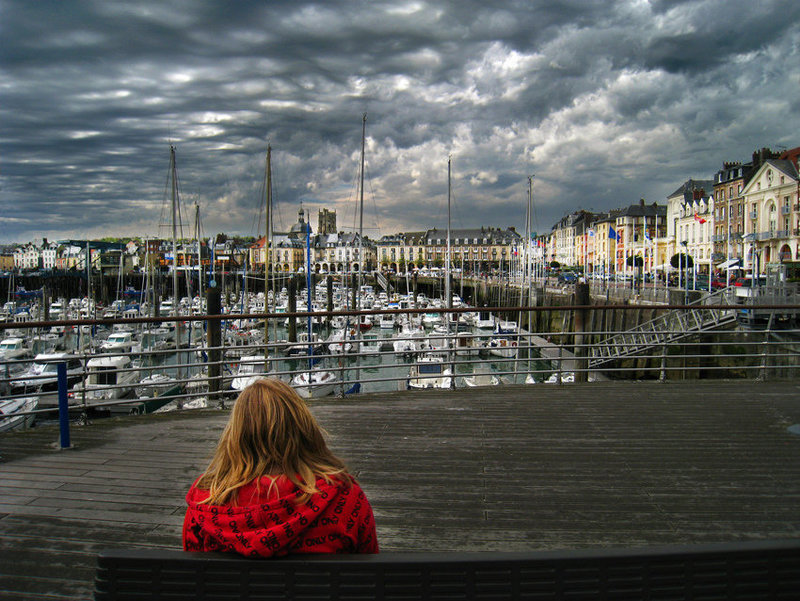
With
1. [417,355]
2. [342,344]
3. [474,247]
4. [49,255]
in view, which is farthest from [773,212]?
[49,255]

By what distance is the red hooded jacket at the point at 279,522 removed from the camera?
1.80m

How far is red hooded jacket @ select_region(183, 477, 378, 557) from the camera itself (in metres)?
1.80

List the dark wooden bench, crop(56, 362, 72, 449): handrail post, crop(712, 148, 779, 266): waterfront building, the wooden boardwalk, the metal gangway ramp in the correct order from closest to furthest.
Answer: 1. the dark wooden bench
2. the wooden boardwalk
3. crop(56, 362, 72, 449): handrail post
4. the metal gangway ramp
5. crop(712, 148, 779, 266): waterfront building

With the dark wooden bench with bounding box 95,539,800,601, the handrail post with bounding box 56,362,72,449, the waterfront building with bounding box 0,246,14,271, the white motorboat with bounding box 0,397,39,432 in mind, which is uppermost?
the waterfront building with bounding box 0,246,14,271

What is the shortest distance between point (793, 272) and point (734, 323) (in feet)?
67.2

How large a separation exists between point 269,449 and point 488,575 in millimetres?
825

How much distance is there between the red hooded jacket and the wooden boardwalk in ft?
5.72

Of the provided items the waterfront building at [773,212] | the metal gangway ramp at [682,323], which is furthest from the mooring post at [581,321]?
the waterfront building at [773,212]

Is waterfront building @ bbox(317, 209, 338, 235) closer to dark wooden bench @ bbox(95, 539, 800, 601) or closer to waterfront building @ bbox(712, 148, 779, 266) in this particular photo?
waterfront building @ bbox(712, 148, 779, 266)

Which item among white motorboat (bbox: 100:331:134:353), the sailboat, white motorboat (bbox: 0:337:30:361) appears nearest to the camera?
the sailboat

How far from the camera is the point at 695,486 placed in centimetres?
460

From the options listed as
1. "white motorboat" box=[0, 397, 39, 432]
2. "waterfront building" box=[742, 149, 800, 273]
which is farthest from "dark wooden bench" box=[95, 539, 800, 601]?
"waterfront building" box=[742, 149, 800, 273]

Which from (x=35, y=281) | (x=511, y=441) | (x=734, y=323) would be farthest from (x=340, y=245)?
(x=511, y=441)

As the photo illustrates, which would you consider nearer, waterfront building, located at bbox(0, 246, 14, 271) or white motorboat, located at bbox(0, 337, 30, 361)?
white motorboat, located at bbox(0, 337, 30, 361)
